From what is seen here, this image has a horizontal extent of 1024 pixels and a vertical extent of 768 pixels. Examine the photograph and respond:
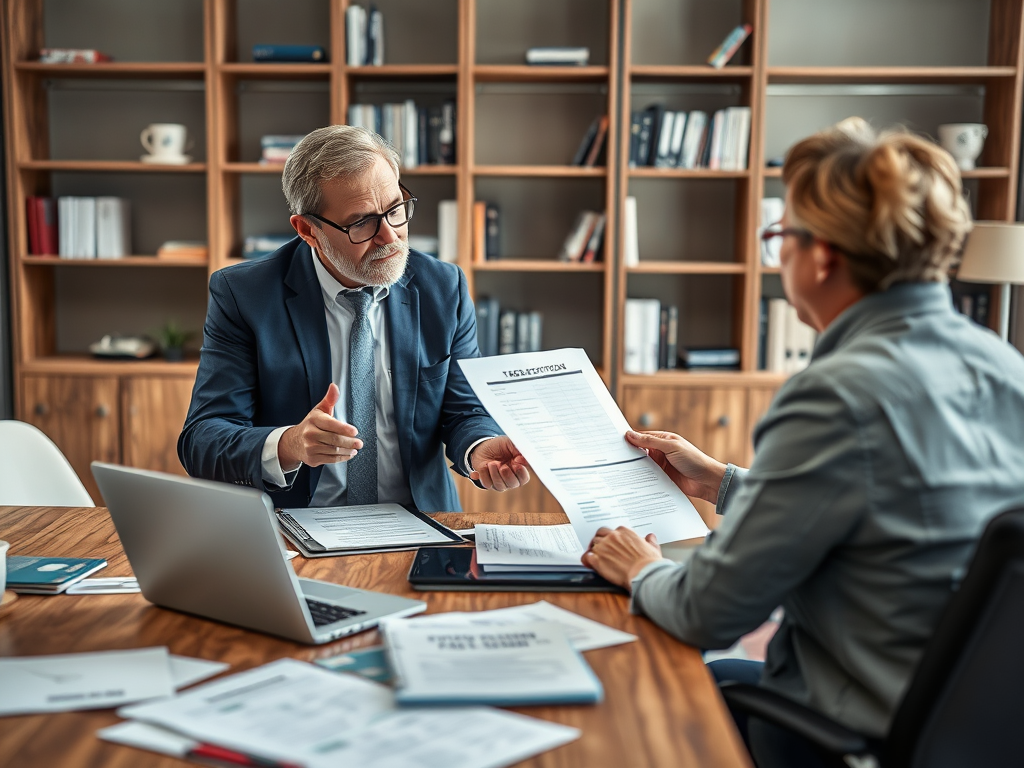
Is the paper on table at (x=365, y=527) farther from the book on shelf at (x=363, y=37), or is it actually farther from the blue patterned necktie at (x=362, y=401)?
the book on shelf at (x=363, y=37)

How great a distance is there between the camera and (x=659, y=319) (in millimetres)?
3754

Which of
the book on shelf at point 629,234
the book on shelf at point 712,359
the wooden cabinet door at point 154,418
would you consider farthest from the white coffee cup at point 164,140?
the book on shelf at point 712,359

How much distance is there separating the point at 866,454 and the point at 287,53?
3.17 metres

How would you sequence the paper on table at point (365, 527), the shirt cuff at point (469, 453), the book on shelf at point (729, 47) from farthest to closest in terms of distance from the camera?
1. the book on shelf at point (729, 47)
2. the shirt cuff at point (469, 453)
3. the paper on table at point (365, 527)

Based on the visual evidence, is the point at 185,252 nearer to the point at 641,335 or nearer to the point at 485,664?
the point at 641,335

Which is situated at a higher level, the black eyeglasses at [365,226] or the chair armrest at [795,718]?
the black eyeglasses at [365,226]

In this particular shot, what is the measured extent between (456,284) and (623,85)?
1723 mm

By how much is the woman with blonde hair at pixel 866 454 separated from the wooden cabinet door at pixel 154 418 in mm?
2939

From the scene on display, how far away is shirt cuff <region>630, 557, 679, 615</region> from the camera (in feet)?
4.10

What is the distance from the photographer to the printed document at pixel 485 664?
3.16 feet

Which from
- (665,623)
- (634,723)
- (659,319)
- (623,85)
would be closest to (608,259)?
(659,319)

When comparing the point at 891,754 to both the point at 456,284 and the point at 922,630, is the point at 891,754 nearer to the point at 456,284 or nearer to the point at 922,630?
the point at 922,630

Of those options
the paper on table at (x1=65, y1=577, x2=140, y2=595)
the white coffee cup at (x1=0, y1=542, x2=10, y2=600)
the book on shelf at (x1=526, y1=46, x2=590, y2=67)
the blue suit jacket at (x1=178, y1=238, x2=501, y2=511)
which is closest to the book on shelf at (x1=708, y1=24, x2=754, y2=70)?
the book on shelf at (x1=526, y1=46, x2=590, y2=67)

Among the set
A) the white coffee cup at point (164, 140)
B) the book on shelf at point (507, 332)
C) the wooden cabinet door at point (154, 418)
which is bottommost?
the wooden cabinet door at point (154, 418)
